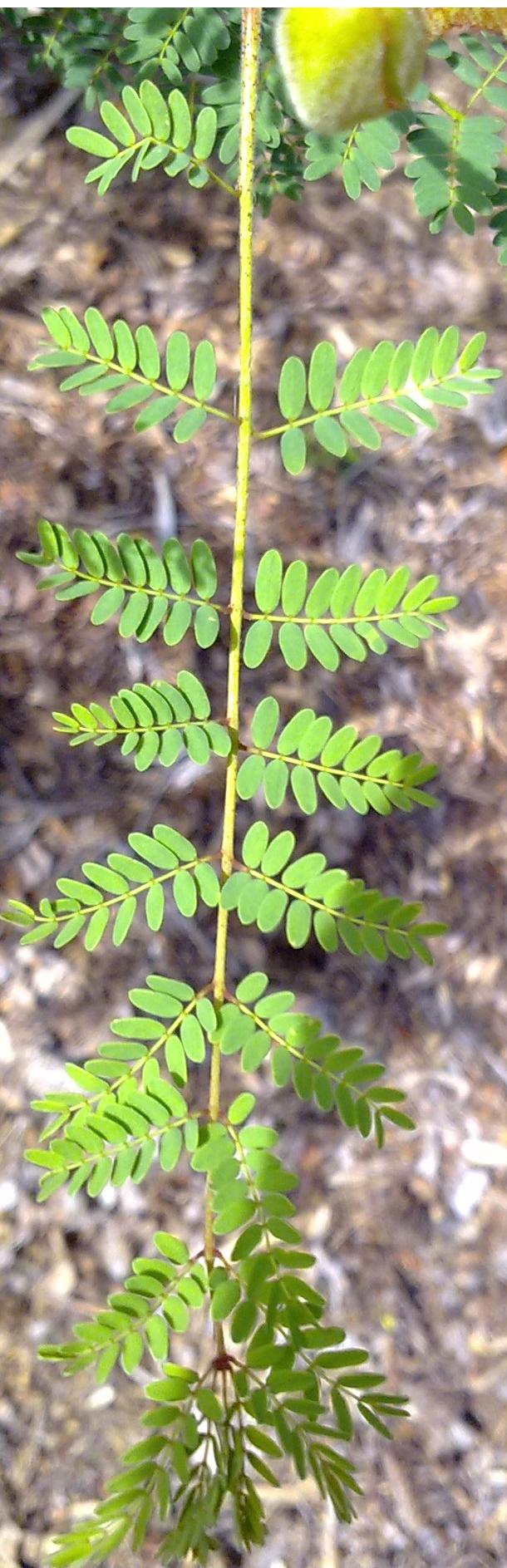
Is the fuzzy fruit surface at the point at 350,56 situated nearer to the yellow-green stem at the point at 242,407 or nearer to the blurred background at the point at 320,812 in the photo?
the yellow-green stem at the point at 242,407

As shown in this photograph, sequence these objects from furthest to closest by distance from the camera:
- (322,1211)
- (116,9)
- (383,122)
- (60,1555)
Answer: (322,1211) < (116,9) < (383,122) < (60,1555)

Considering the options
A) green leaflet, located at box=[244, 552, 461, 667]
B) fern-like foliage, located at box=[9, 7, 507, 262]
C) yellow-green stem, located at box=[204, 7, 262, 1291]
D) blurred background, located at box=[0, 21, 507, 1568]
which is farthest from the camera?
blurred background, located at box=[0, 21, 507, 1568]

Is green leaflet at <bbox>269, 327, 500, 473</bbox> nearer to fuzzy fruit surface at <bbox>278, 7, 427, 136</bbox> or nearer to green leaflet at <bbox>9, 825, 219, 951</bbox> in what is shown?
fuzzy fruit surface at <bbox>278, 7, 427, 136</bbox>

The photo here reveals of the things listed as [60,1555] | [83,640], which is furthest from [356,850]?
[60,1555]

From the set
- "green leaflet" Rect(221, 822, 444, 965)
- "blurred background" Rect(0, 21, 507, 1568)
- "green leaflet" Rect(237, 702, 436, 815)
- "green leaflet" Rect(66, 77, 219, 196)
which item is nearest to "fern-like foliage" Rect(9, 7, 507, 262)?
"green leaflet" Rect(66, 77, 219, 196)

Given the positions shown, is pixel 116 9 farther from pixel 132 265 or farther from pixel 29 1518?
pixel 29 1518

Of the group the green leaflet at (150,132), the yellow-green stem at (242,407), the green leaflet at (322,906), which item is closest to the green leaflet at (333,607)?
the yellow-green stem at (242,407)
